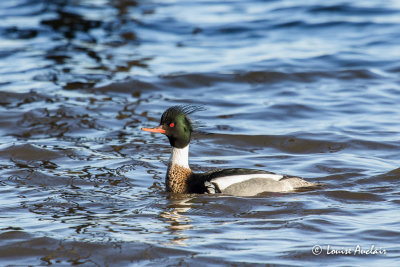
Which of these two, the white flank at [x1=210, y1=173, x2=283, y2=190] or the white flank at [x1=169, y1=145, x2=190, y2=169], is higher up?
the white flank at [x1=169, y1=145, x2=190, y2=169]

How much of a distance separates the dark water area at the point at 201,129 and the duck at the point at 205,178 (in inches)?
5.4

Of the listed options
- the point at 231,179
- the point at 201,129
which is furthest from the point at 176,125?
the point at 201,129

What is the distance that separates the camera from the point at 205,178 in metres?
8.38

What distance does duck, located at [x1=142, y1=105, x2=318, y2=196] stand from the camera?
820cm

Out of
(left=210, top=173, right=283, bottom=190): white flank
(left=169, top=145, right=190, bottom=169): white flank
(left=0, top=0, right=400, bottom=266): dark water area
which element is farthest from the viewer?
(left=169, top=145, right=190, bottom=169): white flank

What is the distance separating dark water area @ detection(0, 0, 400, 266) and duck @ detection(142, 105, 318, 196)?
0.14 m

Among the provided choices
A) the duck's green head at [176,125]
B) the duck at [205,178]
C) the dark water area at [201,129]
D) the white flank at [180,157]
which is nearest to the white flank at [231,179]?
the duck at [205,178]

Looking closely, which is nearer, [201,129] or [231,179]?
[231,179]

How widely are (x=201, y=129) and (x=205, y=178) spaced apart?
3.59 m

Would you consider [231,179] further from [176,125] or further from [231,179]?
[176,125]

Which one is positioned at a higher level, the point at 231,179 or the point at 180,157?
the point at 180,157

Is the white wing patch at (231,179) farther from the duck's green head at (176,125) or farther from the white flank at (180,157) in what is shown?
the duck's green head at (176,125)

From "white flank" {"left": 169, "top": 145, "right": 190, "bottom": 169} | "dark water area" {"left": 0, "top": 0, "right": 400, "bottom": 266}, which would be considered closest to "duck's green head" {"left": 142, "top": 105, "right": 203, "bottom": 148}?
"white flank" {"left": 169, "top": 145, "right": 190, "bottom": 169}

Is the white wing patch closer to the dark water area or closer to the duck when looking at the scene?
the duck
